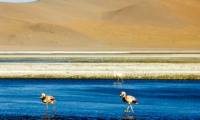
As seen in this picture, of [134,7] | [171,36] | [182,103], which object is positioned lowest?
[182,103]

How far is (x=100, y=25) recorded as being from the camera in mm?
137125

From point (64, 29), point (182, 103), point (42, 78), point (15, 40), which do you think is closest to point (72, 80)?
point (42, 78)

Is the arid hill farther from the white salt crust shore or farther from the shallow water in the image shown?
the shallow water

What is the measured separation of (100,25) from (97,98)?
114 m

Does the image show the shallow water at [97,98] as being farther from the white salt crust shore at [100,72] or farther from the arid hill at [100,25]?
the arid hill at [100,25]

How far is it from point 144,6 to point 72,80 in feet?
363

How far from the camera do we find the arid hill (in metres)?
109

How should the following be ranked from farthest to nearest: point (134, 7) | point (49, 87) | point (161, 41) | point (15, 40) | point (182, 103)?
point (134, 7) < point (161, 41) < point (15, 40) < point (49, 87) < point (182, 103)

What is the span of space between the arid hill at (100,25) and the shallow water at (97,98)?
231 ft

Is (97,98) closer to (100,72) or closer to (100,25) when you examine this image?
(100,72)

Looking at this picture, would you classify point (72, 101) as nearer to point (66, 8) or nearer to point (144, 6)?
point (144, 6)

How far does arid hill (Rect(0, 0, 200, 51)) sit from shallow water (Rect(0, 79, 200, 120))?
231 ft

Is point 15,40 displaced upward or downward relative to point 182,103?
upward

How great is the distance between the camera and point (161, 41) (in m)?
118
